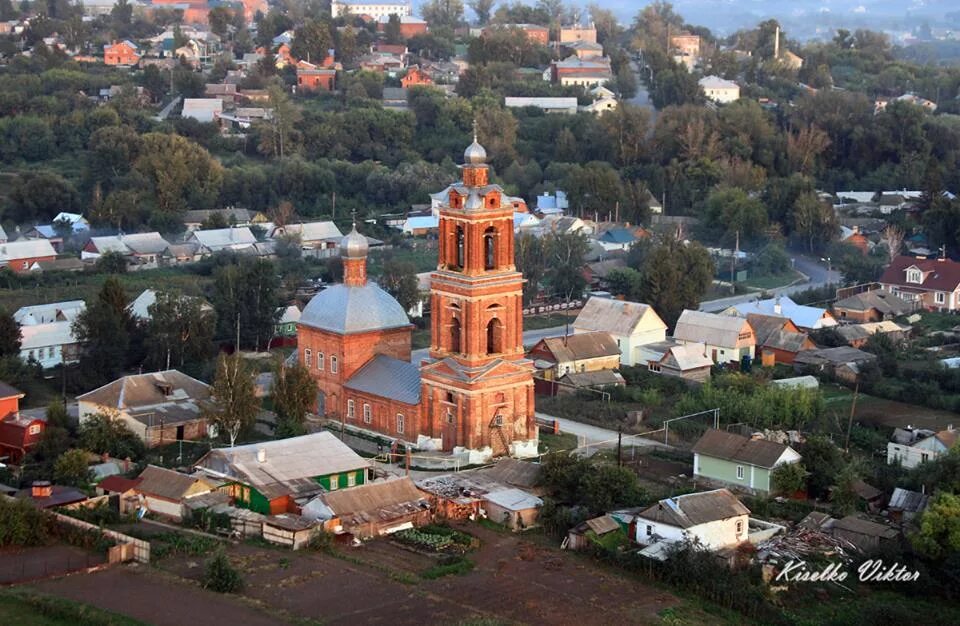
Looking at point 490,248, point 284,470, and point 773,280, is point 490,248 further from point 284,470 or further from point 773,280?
point 773,280

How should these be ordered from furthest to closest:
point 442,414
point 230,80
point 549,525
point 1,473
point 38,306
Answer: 1. point 230,80
2. point 38,306
3. point 442,414
4. point 1,473
5. point 549,525

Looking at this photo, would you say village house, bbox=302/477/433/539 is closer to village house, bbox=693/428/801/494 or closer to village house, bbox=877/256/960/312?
village house, bbox=693/428/801/494

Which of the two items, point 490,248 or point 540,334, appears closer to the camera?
point 490,248

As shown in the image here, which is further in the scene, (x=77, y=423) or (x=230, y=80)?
(x=230, y=80)

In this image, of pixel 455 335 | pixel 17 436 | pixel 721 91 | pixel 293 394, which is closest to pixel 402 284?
pixel 293 394

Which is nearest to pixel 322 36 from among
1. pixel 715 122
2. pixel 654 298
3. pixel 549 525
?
pixel 715 122

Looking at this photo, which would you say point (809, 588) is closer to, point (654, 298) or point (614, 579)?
point (614, 579)

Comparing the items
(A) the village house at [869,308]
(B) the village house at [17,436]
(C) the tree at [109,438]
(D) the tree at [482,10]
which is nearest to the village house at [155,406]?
(C) the tree at [109,438]
